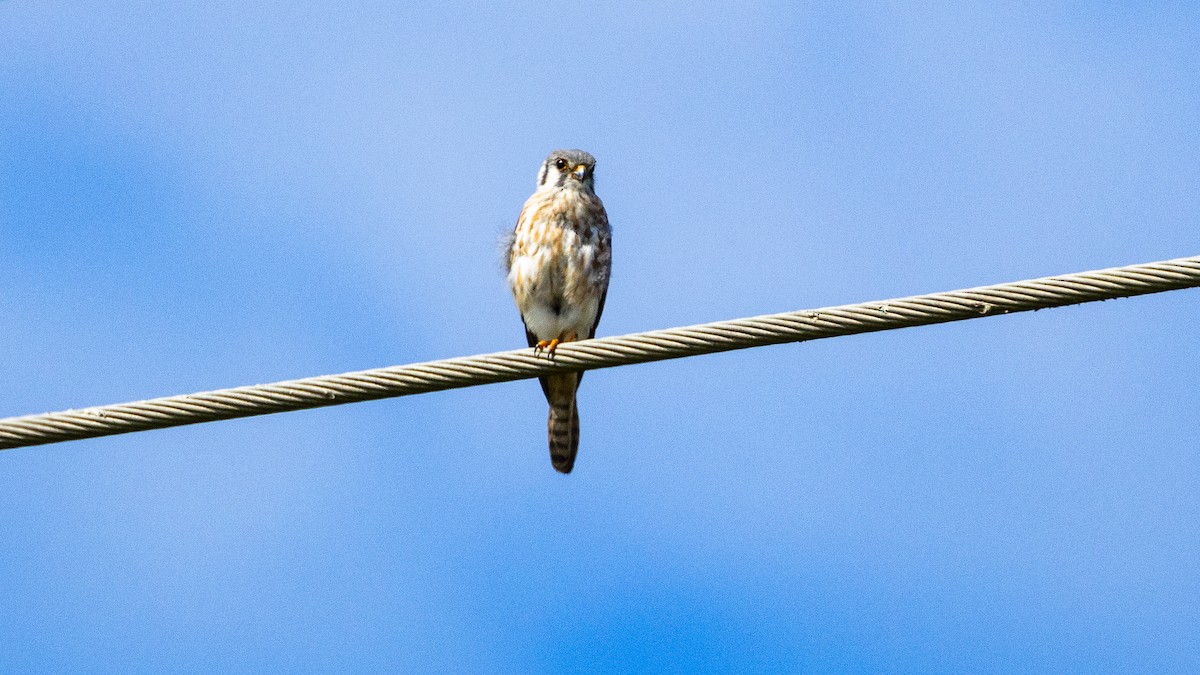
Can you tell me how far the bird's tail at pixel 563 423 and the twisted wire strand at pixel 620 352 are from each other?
299 cm

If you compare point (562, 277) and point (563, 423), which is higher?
point (562, 277)

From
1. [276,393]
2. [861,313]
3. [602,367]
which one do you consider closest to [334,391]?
[276,393]

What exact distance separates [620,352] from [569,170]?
3750mm

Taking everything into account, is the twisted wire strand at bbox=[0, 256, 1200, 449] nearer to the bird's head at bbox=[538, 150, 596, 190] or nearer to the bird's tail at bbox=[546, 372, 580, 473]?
the bird's tail at bbox=[546, 372, 580, 473]

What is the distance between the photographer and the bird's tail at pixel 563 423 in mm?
7973

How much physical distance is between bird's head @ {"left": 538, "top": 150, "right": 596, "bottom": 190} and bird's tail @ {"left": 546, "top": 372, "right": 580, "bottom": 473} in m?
1.18

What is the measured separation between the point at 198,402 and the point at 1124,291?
2.82m

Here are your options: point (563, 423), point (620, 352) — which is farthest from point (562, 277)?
point (620, 352)

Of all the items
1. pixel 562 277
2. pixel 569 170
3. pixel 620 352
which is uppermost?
pixel 569 170

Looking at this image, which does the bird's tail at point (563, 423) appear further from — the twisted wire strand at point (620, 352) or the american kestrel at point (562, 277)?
the twisted wire strand at point (620, 352)

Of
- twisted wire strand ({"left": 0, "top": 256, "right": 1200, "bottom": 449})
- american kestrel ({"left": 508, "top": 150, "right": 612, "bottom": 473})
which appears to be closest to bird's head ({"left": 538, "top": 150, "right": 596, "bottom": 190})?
american kestrel ({"left": 508, "top": 150, "right": 612, "bottom": 473})

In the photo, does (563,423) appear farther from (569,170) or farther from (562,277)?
(569,170)

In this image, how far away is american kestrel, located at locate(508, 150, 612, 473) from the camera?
8.00 m

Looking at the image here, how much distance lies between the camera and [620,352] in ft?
16.2
